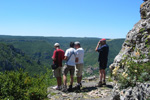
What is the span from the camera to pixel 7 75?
687 centimetres

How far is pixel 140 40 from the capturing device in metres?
6.18

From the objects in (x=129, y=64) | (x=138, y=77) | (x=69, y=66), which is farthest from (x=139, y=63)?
(x=69, y=66)

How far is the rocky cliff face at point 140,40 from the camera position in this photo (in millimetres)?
5664

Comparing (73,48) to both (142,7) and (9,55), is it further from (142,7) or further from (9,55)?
(9,55)

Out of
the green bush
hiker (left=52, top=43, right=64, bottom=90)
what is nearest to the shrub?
the green bush

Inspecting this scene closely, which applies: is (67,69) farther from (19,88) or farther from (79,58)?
(19,88)

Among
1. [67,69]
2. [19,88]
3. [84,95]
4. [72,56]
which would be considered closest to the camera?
[19,88]

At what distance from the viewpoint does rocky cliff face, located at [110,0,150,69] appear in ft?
18.6

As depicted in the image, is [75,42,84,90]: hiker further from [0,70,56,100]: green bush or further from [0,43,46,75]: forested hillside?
[0,43,46,75]: forested hillside

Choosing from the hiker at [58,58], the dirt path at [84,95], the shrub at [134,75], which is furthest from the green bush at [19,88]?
the shrub at [134,75]

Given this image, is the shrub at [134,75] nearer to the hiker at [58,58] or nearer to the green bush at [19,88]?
the green bush at [19,88]

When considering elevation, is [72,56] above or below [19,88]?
above

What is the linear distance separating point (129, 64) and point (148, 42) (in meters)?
1.46

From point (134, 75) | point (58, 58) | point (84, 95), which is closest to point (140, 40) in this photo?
point (134, 75)
